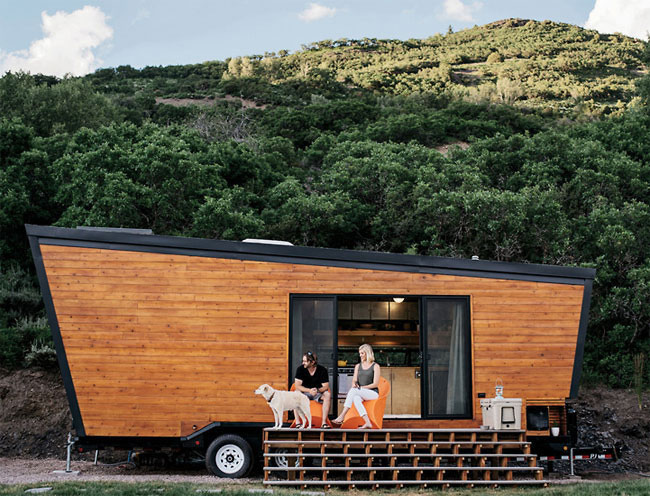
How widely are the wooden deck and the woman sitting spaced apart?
0.90 feet

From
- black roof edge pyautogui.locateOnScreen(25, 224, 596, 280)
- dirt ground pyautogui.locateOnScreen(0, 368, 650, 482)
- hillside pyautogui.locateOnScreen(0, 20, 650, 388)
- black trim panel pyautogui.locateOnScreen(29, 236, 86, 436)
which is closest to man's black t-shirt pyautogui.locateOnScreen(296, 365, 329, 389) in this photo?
black roof edge pyautogui.locateOnScreen(25, 224, 596, 280)

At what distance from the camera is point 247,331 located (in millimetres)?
8352

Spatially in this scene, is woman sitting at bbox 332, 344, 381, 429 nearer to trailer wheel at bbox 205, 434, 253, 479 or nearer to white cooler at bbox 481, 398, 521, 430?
trailer wheel at bbox 205, 434, 253, 479

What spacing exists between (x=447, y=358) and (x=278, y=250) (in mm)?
2571

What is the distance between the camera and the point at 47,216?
16.7 metres

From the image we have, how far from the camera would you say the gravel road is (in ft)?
25.4

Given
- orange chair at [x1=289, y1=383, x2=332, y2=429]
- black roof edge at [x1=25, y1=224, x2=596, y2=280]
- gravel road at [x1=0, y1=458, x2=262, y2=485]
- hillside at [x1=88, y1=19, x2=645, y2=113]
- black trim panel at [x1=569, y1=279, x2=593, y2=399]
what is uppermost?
hillside at [x1=88, y1=19, x2=645, y2=113]

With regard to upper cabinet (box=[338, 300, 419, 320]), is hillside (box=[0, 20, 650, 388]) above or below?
above

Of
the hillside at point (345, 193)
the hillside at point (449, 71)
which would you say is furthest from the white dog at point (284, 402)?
the hillside at point (449, 71)

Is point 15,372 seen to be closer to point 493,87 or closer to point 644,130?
point 644,130

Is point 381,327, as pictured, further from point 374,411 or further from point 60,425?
Result: point 60,425

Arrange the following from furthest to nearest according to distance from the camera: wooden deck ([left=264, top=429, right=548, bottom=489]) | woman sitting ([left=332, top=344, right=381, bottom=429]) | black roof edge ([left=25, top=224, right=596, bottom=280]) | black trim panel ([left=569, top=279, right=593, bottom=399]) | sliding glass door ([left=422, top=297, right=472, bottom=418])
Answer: black trim panel ([left=569, top=279, right=593, bottom=399]), sliding glass door ([left=422, top=297, right=472, bottom=418]), black roof edge ([left=25, top=224, right=596, bottom=280]), woman sitting ([left=332, top=344, right=381, bottom=429]), wooden deck ([left=264, top=429, right=548, bottom=489])

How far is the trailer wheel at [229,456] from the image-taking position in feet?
26.5

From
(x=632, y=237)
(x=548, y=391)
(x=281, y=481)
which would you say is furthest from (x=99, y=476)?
(x=632, y=237)
